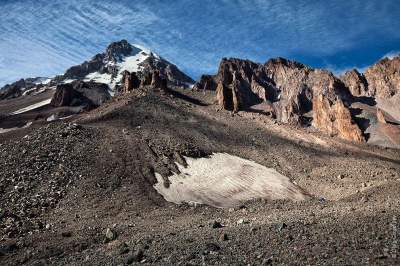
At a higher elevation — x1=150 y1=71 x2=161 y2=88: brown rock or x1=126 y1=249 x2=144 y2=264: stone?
x1=150 y1=71 x2=161 y2=88: brown rock

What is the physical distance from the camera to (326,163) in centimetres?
6322

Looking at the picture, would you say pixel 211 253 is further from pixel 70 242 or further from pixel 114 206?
pixel 114 206

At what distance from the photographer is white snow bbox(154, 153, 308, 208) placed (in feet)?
146

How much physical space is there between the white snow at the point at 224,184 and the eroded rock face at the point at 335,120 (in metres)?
80.8

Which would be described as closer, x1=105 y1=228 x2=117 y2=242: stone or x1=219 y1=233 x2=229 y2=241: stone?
x1=219 y1=233 x2=229 y2=241: stone

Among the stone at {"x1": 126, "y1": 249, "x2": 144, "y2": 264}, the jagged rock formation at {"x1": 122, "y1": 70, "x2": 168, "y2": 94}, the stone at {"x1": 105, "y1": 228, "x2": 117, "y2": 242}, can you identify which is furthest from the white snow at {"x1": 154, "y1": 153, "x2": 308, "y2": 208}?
the jagged rock formation at {"x1": 122, "y1": 70, "x2": 168, "y2": 94}

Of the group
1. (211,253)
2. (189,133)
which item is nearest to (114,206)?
(211,253)

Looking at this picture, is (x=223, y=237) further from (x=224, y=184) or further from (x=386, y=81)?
(x=386, y=81)

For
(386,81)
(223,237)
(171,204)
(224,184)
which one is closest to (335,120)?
(386,81)

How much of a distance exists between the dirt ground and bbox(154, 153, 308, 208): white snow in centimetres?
176

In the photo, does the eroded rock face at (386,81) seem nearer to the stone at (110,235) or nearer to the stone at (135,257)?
the stone at (110,235)

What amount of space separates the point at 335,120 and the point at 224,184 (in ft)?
337

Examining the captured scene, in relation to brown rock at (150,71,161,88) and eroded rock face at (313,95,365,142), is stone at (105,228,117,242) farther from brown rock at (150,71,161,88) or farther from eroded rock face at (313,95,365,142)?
eroded rock face at (313,95,365,142)

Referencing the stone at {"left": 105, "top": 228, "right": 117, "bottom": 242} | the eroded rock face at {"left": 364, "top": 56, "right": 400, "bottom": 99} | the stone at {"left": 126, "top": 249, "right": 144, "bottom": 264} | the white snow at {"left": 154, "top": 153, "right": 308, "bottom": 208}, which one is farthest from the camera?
the eroded rock face at {"left": 364, "top": 56, "right": 400, "bottom": 99}
